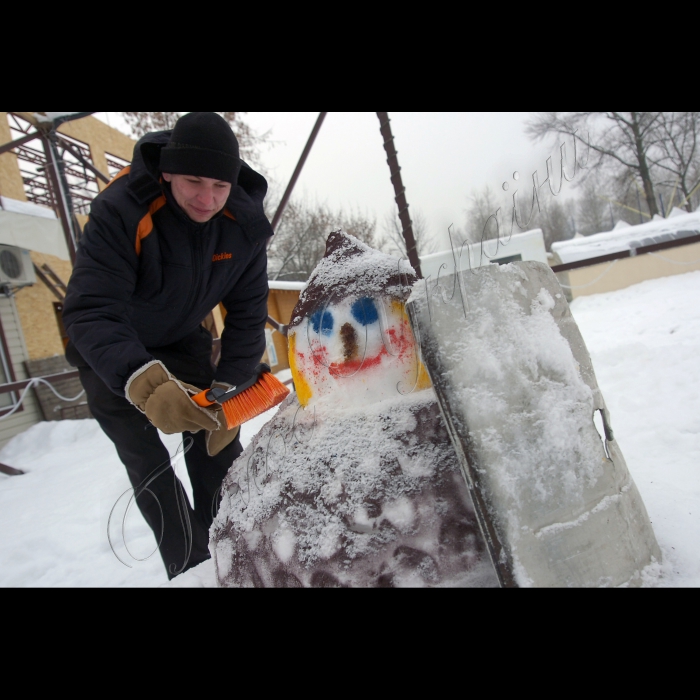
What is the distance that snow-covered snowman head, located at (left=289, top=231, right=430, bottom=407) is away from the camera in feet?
3.95

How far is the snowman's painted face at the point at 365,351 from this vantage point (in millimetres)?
1201

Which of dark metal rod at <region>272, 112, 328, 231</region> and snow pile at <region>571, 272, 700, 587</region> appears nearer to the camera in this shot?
snow pile at <region>571, 272, 700, 587</region>

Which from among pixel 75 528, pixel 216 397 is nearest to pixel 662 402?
pixel 216 397

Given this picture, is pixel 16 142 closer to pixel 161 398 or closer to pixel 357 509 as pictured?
pixel 161 398

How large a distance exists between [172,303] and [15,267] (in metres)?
6.94

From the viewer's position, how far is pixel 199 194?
1540 millimetres

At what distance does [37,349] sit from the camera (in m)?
7.76

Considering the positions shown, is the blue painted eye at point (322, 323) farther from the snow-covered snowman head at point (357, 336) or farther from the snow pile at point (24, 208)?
the snow pile at point (24, 208)

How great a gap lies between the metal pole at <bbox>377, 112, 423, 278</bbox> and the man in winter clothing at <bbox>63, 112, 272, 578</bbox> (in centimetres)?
127

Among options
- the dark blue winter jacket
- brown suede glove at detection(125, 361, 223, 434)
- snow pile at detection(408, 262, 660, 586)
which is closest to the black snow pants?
the dark blue winter jacket

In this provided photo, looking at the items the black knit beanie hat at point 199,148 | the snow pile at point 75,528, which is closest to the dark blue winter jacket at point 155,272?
the black knit beanie hat at point 199,148

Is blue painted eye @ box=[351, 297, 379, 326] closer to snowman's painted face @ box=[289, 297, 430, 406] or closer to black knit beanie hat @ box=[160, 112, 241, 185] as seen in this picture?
snowman's painted face @ box=[289, 297, 430, 406]
